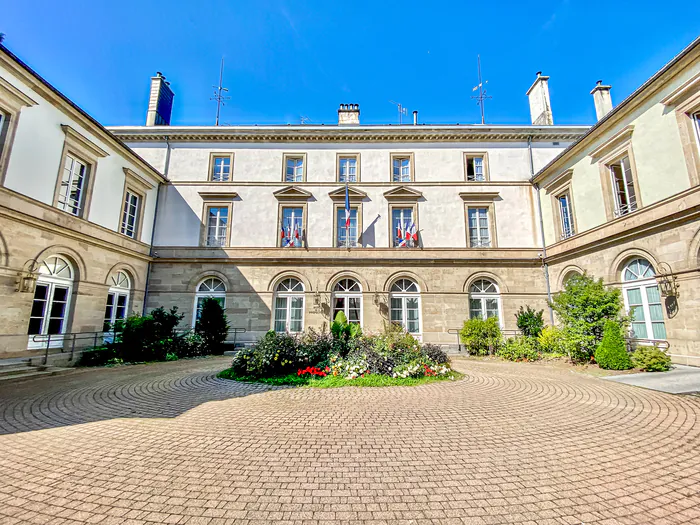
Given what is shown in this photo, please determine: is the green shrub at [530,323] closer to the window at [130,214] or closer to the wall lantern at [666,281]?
the wall lantern at [666,281]

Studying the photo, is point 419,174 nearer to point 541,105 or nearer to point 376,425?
point 541,105

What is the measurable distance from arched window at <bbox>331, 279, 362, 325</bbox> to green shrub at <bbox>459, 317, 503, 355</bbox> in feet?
16.2

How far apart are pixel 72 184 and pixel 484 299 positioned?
17512mm

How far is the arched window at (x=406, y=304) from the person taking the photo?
15.1 metres

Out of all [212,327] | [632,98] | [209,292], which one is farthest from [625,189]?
[209,292]

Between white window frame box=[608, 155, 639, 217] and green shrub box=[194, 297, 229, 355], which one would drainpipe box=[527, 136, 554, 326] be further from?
green shrub box=[194, 297, 229, 355]

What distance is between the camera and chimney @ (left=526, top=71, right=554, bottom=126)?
17.4 meters

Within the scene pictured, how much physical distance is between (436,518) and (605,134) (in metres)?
15.0

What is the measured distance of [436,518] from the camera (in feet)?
8.23

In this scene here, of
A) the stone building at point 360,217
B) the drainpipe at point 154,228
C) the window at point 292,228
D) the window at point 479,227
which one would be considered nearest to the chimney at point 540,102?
the stone building at point 360,217

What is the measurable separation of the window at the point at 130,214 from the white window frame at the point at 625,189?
1986cm

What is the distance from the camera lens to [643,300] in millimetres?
10422

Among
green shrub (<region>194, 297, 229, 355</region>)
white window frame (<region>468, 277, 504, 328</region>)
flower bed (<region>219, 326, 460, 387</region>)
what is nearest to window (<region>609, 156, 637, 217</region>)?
white window frame (<region>468, 277, 504, 328</region>)

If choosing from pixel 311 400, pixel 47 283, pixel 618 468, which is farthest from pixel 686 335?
pixel 47 283
